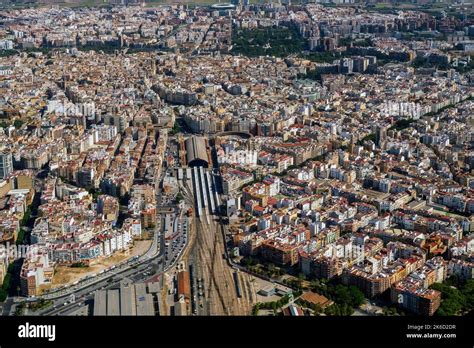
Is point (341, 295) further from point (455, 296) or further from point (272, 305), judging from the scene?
point (455, 296)

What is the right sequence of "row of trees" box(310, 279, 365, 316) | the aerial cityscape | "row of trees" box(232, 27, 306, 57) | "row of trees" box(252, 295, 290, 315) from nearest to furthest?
"row of trees" box(252, 295, 290, 315) → "row of trees" box(310, 279, 365, 316) → the aerial cityscape → "row of trees" box(232, 27, 306, 57)

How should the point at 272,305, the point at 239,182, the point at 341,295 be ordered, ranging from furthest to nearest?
the point at 239,182, the point at 341,295, the point at 272,305

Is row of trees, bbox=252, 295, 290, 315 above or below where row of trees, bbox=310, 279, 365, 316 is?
above

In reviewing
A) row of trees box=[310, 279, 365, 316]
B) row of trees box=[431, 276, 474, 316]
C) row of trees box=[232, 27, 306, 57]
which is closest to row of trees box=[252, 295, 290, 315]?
row of trees box=[310, 279, 365, 316]

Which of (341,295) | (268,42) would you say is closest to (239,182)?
(341,295)

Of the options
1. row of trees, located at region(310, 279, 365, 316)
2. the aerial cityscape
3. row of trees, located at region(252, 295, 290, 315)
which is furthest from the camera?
the aerial cityscape

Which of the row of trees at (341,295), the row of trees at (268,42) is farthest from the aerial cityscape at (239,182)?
the row of trees at (268,42)

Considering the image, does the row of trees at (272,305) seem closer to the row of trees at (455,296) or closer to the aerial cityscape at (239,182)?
the aerial cityscape at (239,182)

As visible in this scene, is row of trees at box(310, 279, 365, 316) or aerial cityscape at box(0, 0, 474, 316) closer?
row of trees at box(310, 279, 365, 316)

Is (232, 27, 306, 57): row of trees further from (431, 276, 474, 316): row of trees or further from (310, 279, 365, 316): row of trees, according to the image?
(310, 279, 365, 316): row of trees
